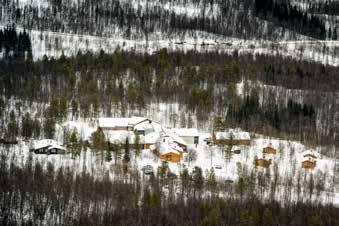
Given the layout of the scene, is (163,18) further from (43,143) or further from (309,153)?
(43,143)

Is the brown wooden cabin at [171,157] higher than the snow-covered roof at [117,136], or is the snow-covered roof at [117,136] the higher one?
the snow-covered roof at [117,136]

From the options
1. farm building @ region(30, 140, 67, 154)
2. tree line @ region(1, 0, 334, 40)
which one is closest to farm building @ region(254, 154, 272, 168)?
farm building @ region(30, 140, 67, 154)

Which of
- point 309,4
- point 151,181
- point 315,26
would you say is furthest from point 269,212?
point 309,4

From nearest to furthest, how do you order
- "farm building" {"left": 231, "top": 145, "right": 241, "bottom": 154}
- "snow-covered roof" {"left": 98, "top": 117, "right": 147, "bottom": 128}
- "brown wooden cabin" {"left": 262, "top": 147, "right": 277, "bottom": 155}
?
"brown wooden cabin" {"left": 262, "top": 147, "right": 277, "bottom": 155} → "farm building" {"left": 231, "top": 145, "right": 241, "bottom": 154} → "snow-covered roof" {"left": 98, "top": 117, "right": 147, "bottom": 128}

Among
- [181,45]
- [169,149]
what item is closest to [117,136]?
[169,149]

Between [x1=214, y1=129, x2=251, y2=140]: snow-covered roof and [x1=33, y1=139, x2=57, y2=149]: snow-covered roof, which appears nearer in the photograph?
[x1=33, y1=139, x2=57, y2=149]: snow-covered roof

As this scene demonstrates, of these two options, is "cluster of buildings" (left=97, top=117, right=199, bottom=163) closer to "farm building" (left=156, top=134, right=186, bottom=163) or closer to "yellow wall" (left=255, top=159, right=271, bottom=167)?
"farm building" (left=156, top=134, right=186, bottom=163)

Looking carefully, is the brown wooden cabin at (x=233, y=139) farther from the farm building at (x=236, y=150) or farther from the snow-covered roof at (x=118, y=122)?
the snow-covered roof at (x=118, y=122)

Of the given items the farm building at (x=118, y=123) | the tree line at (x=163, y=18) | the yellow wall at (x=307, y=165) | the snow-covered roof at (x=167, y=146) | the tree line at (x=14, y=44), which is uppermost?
the tree line at (x=163, y=18)

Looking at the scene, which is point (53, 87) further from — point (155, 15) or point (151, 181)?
point (155, 15)

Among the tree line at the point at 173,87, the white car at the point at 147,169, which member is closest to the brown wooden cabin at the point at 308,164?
the tree line at the point at 173,87

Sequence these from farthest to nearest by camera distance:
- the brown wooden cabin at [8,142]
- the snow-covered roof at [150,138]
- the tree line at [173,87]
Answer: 1. the tree line at [173,87]
2. the snow-covered roof at [150,138]
3. the brown wooden cabin at [8,142]
